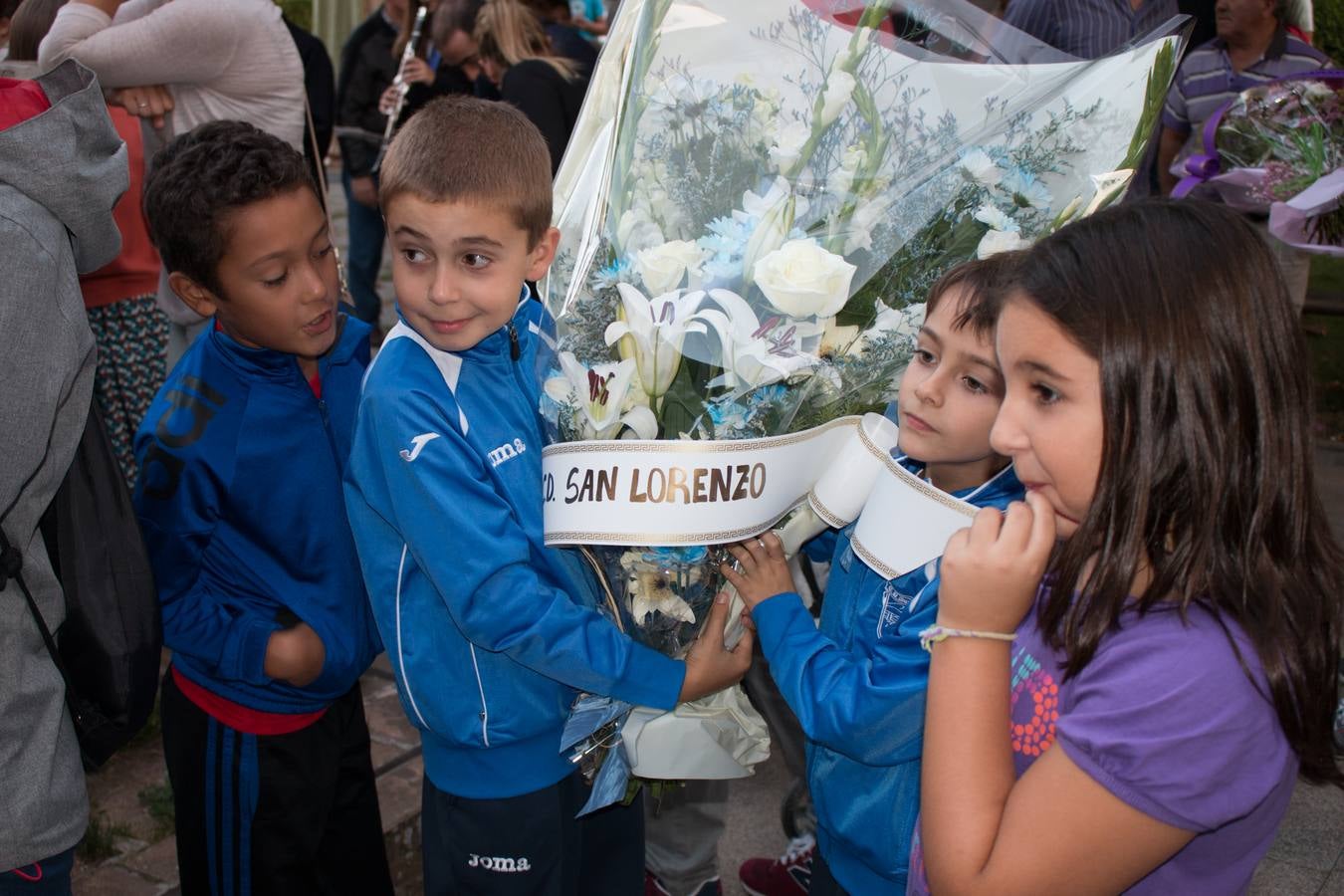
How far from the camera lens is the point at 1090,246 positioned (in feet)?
4.43

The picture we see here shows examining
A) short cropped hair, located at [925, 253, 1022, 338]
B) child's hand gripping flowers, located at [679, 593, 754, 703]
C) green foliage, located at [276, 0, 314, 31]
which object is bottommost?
green foliage, located at [276, 0, 314, 31]

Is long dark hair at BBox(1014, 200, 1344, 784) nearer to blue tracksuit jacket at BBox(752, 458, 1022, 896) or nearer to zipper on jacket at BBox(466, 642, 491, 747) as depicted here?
blue tracksuit jacket at BBox(752, 458, 1022, 896)

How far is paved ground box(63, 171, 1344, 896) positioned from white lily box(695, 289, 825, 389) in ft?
5.87

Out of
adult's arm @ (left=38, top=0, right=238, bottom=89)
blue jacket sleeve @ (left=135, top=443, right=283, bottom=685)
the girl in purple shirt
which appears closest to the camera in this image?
the girl in purple shirt

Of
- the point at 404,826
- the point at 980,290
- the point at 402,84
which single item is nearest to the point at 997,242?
the point at 980,290

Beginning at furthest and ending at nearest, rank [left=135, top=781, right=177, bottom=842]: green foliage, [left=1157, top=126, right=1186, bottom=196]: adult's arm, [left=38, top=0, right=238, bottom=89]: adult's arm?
A: 1. [left=1157, top=126, right=1186, bottom=196]: adult's arm
2. [left=38, top=0, right=238, bottom=89]: adult's arm
3. [left=135, top=781, right=177, bottom=842]: green foliage

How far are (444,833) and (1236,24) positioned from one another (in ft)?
17.1

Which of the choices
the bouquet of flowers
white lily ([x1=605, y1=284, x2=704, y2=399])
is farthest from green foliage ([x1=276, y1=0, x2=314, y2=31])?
white lily ([x1=605, y1=284, x2=704, y2=399])

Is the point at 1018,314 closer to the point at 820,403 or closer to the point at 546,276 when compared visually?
the point at 820,403

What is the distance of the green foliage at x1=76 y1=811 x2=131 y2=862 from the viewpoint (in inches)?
117

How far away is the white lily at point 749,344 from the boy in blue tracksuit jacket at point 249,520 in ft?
3.01

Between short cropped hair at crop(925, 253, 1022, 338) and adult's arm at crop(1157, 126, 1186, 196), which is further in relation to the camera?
adult's arm at crop(1157, 126, 1186, 196)

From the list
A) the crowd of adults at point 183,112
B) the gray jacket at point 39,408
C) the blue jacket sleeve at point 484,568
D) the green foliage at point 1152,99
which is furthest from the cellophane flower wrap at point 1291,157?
the gray jacket at point 39,408

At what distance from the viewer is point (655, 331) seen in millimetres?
1727
